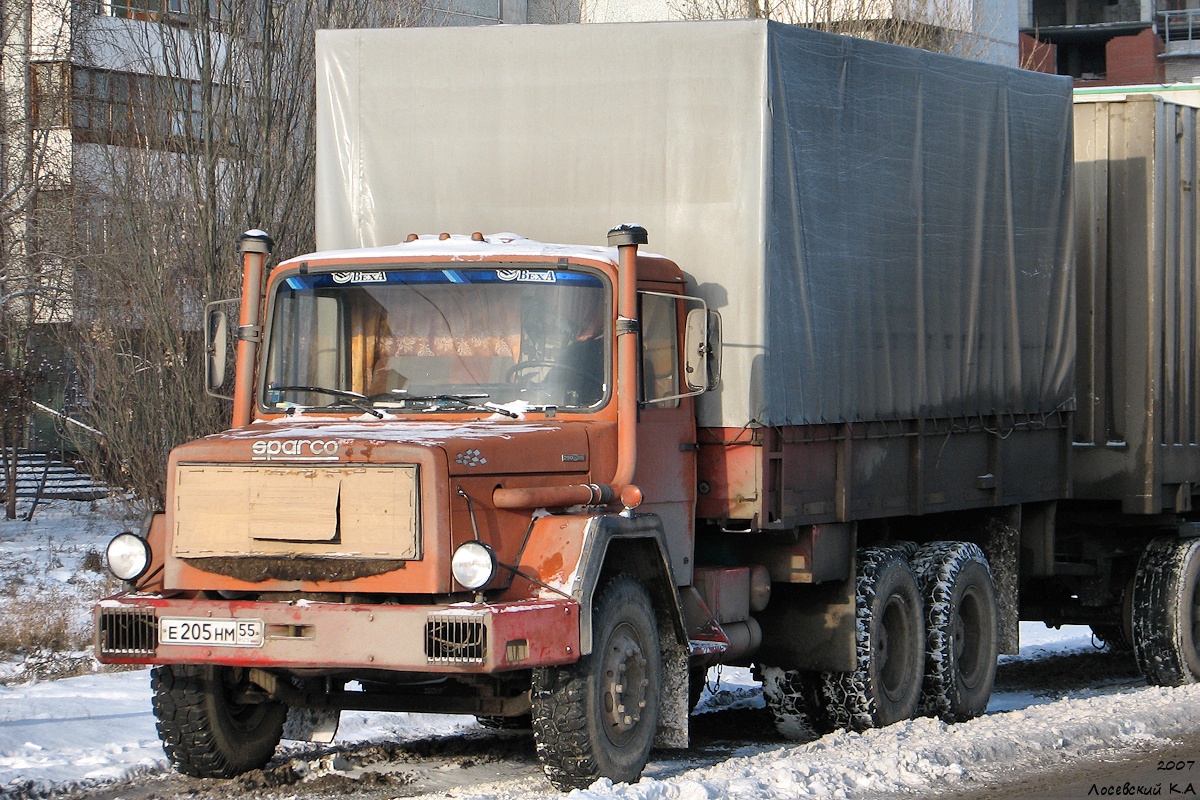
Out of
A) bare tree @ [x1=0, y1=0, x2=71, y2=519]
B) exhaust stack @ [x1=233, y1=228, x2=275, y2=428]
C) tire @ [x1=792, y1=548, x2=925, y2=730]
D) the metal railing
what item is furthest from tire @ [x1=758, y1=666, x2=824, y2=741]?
the metal railing

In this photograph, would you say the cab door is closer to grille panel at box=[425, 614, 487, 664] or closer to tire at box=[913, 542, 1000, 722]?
grille panel at box=[425, 614, 487, 664]

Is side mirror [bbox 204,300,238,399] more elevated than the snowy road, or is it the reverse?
side mirror [bbox 204,300,238,399]

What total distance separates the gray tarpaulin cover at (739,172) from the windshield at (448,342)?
1.14 meters

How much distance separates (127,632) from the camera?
25.5 ft

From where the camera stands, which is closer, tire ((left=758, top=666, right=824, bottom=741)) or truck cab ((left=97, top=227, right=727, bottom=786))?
truck cab ((left=97, top=227, right=727, bottom=786))

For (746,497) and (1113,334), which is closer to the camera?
(746,497)

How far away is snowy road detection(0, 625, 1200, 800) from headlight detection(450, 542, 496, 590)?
1.02m

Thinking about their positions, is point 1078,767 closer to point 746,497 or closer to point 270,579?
point 746,497

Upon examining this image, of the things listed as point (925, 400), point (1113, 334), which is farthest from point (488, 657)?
point (1113, 334)

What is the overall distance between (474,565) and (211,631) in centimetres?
127

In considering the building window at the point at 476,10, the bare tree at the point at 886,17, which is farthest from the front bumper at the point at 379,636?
the building window at the point at 476,10

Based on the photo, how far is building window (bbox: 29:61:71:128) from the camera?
24.0 meters

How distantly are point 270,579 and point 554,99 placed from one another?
358cm

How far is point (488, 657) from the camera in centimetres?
720
